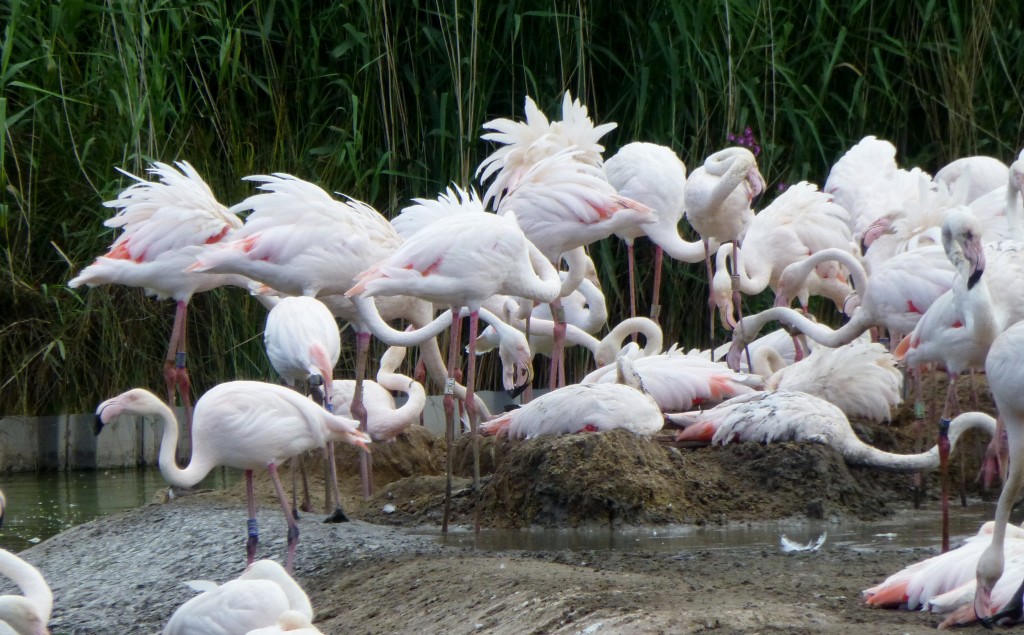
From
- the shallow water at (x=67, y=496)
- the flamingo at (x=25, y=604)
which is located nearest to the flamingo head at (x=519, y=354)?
the shallow water at (x=67, y=496)

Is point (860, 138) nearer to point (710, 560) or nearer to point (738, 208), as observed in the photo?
point (738, 208)

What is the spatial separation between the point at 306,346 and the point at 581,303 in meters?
3.11

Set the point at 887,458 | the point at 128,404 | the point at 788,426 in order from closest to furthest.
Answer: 1. the point at 128,404
2. the point at 887,458
3. the point at 788,426

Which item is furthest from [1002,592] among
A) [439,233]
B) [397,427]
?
[397,427]

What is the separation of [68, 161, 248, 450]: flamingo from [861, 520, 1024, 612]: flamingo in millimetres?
3962

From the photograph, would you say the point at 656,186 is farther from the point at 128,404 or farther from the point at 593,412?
the point at 128,404

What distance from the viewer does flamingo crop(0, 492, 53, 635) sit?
4.15 meters

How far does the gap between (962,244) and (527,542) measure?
200 cm

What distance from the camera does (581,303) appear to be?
9.00m

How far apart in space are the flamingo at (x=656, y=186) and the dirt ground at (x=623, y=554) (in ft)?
5.57

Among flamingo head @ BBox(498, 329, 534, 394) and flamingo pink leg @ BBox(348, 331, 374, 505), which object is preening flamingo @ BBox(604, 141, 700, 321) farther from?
flamingo pink leg @ BBox(348, 331, 374, 505)

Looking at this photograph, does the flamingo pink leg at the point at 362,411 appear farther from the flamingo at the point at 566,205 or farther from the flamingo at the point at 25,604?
the flamingo at the point at 25,604

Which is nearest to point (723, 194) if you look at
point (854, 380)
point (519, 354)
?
point (854, 380)

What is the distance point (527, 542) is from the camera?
566 centimetres
